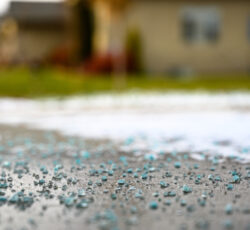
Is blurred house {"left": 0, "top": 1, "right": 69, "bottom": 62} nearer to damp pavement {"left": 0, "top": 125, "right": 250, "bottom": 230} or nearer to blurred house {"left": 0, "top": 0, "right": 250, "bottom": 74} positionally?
blurred house {"left": 0, "top": 0, "right": 250, "bottom": 74}

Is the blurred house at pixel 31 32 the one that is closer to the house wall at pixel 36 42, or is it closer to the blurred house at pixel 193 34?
the house wall at pixel 36 42

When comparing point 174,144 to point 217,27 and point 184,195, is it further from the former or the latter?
point 217,27

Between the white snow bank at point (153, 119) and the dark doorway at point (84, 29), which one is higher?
the dark doorway at point (84, 29)

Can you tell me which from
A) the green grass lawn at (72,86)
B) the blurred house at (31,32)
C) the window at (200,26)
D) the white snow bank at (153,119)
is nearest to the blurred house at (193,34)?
the window at (200,26)

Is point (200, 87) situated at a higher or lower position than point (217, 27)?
lower

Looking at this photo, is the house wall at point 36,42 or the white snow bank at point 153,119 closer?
the white snow bank at point 153,119

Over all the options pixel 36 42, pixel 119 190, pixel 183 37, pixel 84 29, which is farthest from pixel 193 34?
pixel 119 190

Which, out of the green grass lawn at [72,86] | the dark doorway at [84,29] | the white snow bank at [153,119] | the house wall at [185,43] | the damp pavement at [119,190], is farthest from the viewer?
the dark doorway at [84,29]

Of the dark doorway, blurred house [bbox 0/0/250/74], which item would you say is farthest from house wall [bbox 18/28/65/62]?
blurred house [bbox 0/0/250/74]

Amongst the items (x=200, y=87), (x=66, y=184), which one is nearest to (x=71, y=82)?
(x=200, y=87)
